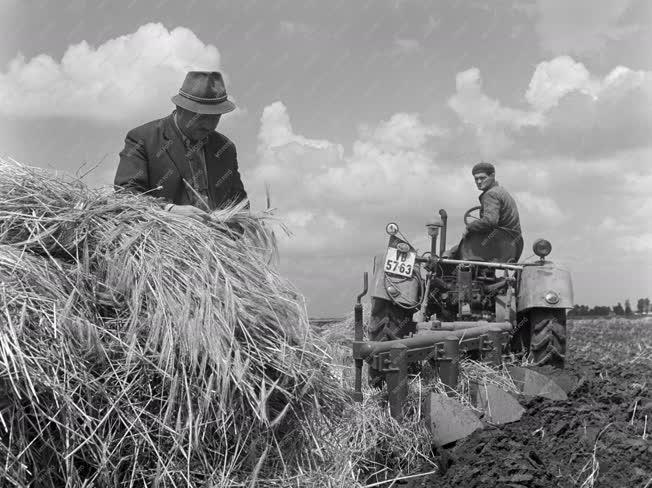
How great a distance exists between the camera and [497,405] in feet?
16.5

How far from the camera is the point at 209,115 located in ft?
13.4

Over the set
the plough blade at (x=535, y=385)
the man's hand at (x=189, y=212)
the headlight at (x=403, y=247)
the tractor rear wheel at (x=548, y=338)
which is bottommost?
the plough blade at (x=535, y=385)

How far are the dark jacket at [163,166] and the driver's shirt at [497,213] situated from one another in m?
3.38

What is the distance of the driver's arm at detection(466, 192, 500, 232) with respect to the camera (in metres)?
7.12

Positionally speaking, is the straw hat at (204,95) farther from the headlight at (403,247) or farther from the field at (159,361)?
the headlight at (403,247)

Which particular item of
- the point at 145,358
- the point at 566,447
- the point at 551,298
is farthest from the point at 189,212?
the point at 551,298

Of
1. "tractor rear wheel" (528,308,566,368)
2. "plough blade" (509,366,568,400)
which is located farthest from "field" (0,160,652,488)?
"tractor rear wheel" (528,308,566,368)

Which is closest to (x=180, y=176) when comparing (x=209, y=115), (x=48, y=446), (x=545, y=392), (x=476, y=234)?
(x=209, y=115)

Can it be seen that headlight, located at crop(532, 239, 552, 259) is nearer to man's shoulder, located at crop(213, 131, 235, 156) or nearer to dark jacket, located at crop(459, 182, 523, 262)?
dark jacket, located at crop(459, 182, 523, 262)

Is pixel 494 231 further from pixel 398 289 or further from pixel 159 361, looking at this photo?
pixel 159 361

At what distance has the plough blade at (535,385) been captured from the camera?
556 cm

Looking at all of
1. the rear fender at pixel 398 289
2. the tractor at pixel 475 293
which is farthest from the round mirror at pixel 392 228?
the rear fender at pixel 398 289

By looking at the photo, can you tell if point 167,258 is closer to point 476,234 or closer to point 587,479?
point 587,479

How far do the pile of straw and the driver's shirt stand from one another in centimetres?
406
